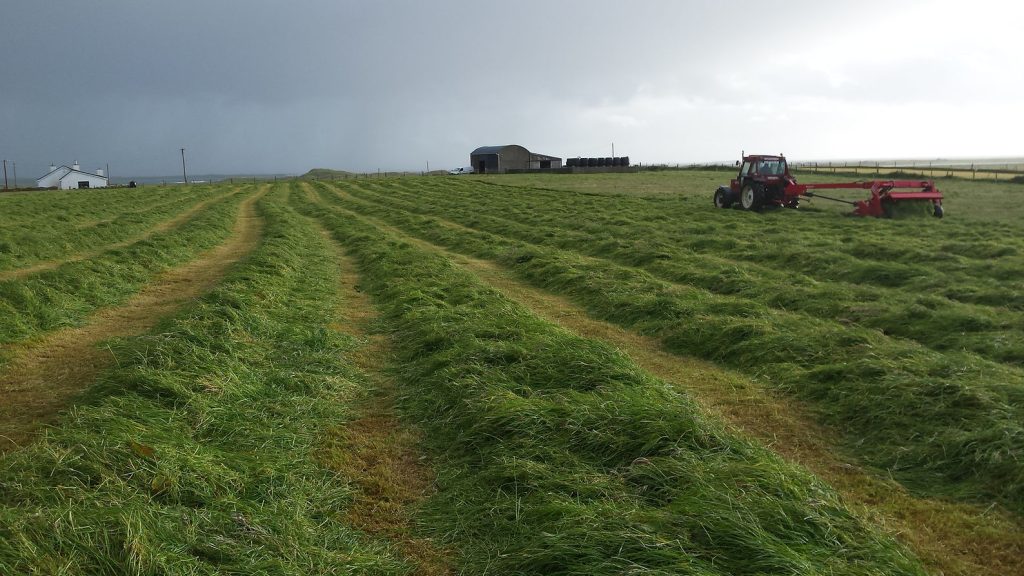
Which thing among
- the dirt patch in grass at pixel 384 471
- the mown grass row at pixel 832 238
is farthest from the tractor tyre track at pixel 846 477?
the mown grass row at pixel 832 238

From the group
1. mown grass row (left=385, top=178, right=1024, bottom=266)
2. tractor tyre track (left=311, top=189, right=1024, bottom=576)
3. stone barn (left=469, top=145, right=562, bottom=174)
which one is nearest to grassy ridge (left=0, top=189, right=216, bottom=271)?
tractor tyre track (left=311, top=189, right=1024, bottom=576)

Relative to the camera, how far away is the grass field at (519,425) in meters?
3.34

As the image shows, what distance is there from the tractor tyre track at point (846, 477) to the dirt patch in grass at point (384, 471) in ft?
8.81

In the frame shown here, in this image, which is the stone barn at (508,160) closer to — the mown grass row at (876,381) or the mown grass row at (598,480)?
the mown grass row at (876,381)

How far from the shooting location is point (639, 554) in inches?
124

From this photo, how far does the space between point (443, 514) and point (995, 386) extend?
16.5 ft

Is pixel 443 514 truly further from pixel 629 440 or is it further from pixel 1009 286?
pixel 1009 286

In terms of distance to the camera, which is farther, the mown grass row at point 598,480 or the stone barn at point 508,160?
the stone barn at point 508,160

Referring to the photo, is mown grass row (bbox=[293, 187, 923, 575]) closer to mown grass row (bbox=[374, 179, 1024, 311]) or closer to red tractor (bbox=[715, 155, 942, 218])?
mown grass row (bbox=[374, 179, 1024, 311])

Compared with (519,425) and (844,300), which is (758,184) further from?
(519,425)

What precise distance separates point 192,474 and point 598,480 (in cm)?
255

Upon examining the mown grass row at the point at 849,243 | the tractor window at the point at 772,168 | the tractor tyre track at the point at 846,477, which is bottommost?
the tractor tyre track at the point at 846,477

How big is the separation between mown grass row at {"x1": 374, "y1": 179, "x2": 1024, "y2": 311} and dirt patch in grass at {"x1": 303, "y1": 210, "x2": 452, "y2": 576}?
357 inches

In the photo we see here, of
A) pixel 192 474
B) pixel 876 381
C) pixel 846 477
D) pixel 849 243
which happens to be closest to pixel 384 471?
pixel 192 474
